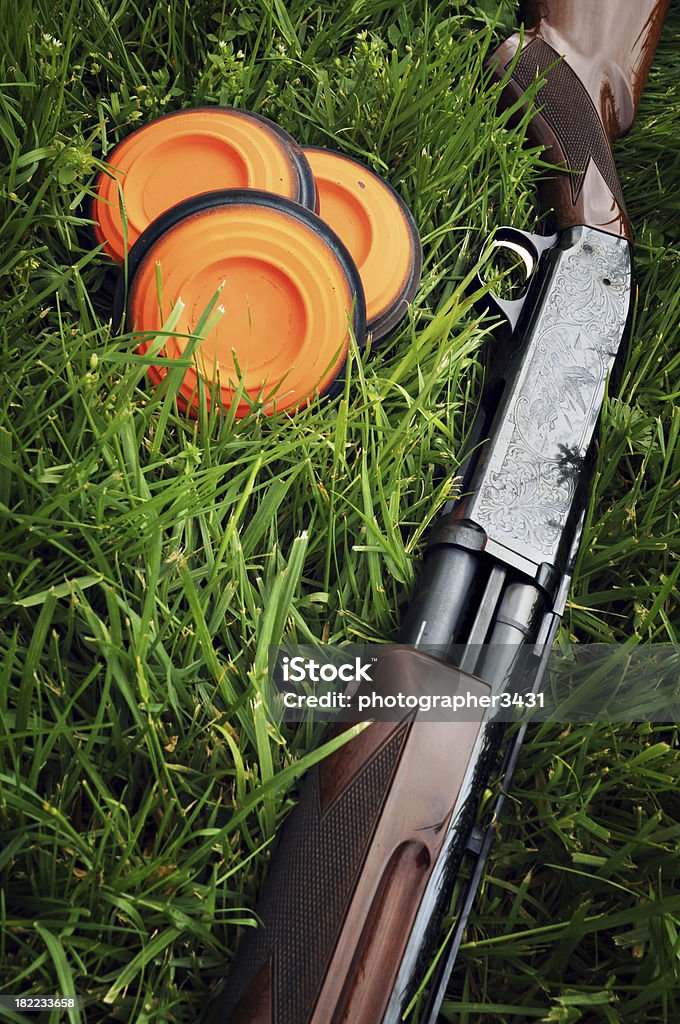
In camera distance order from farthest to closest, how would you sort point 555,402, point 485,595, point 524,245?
point 524,245, point 555,402, point 485,595

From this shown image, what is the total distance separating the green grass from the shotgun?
0.42 feet

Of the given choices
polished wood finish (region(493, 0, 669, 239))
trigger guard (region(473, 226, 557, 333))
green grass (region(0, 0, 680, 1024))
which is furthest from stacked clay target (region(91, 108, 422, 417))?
polished wood finish (region(493, 0, 669, 239))

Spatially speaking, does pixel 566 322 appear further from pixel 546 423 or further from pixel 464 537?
pixel 464 537

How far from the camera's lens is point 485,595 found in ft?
6.14

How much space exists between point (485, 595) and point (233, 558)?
0.60m

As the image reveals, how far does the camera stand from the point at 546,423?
6.85 ft

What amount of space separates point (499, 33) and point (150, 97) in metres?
1.25

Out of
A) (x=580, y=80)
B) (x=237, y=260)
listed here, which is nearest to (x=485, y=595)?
(x=237, y=260)

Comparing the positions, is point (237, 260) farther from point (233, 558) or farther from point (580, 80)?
point (580, 80)

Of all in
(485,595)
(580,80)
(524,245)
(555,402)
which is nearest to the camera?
(485,595)

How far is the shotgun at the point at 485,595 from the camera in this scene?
4.84 ft

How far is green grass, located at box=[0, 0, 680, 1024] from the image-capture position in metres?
1.61

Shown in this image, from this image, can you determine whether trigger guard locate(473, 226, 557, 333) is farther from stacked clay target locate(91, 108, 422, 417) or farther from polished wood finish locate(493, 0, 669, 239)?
stacked clay target locate(91, 108, 422, 417)

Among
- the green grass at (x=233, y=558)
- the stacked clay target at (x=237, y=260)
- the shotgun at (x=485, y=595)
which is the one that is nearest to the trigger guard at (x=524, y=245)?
the shotgun at (x=485, y=595)
